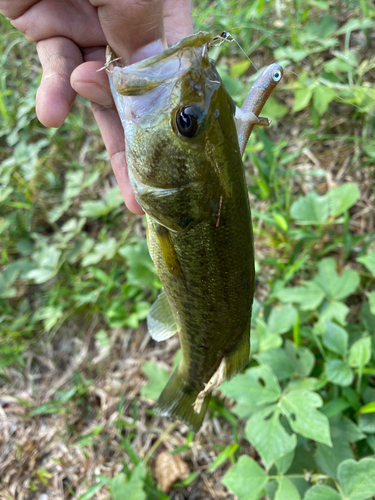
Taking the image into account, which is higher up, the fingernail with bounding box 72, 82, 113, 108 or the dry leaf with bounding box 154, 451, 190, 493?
the fingernail with bounding box 72, 82, 113, 108

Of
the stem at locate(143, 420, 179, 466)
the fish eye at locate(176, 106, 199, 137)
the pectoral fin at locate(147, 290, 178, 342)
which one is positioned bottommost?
the stem at locate(143, 420, 179, 466)

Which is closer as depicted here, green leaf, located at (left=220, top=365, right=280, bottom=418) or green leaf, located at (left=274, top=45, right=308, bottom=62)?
green leaf, located at (left=220, top=365, right=280, bottom=418)

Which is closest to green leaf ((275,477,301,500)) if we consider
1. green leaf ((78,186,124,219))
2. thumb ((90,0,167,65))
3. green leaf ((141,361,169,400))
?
green leaf ((141,361,169,400))

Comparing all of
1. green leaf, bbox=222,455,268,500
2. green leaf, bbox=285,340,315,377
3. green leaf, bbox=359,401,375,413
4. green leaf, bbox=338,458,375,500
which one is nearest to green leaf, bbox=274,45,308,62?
green leaf, bbox=285,340,315,377

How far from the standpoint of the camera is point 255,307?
235 centimetres

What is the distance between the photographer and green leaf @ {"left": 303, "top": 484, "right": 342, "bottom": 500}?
1.57 meters

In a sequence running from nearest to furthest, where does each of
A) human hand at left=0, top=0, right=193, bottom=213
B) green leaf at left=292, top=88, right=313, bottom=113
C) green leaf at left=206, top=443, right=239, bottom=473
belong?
1. human hand at left=0, top=0, right=193, bottom=213
2. green leaf at left=206, top=443, right=239, bottom=473
3. green leaf at left=292, top=88, right=313, bottom=113

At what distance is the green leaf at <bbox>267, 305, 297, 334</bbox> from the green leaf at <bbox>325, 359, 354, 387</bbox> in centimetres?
31

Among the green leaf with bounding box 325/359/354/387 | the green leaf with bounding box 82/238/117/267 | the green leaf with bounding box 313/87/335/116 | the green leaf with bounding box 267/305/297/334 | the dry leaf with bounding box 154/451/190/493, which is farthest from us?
the green leaf with bounding box 82/238/117/267

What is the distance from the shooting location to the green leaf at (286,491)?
5.53ft

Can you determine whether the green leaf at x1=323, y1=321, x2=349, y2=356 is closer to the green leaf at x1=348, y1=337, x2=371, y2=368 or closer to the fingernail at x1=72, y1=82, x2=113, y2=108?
the green leaf at x1=348, y1=337, x2=371, y2=368

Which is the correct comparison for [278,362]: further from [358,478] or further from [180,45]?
[180,45]

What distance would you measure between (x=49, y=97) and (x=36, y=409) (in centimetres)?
255

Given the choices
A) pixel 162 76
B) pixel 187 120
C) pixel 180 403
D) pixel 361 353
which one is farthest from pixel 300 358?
pixel 162 76
